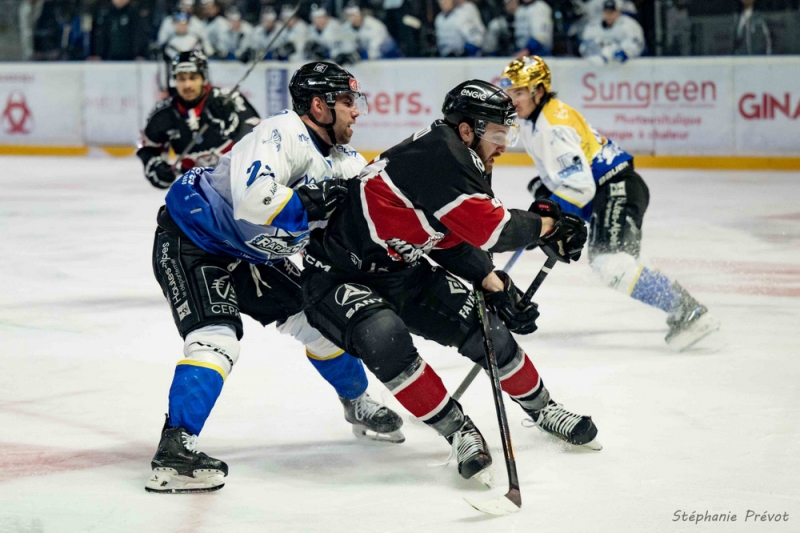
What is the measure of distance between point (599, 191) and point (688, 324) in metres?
0.69

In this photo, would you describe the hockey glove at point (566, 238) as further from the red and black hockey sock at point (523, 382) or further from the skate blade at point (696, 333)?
the skate blade at point (696, 333)

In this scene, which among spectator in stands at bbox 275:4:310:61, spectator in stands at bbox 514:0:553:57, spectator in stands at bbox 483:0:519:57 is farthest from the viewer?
spectator in stands at bbox 275:4:310:61

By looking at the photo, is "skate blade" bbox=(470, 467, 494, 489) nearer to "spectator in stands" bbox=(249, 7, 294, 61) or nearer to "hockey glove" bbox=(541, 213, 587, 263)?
"hockey glove" bbox=(541, 213, 587, 263)

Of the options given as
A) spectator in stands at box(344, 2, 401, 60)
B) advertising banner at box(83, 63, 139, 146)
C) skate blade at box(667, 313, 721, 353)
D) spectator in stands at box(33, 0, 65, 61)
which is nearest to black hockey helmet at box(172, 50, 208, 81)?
skate blade at box(667, 313, 721, 353)

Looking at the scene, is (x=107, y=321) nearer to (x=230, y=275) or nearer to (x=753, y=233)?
(x=230, y=275)

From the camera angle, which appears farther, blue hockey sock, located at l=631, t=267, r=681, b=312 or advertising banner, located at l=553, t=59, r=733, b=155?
advertising banner, located at l=553, t=59, r=733, b=155

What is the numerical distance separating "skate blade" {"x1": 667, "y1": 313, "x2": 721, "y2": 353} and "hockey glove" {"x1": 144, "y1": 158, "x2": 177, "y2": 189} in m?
2.52

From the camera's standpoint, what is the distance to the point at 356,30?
38.3 feet

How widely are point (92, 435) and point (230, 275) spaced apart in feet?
2.35

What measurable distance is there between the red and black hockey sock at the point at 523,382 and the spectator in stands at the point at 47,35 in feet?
37.1

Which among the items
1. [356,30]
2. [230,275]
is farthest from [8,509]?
[356,30]

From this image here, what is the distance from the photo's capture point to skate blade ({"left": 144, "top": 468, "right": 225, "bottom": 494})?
9.72 feet

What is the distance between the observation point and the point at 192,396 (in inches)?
118

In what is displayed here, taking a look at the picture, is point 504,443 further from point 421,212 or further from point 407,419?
point 407,419
